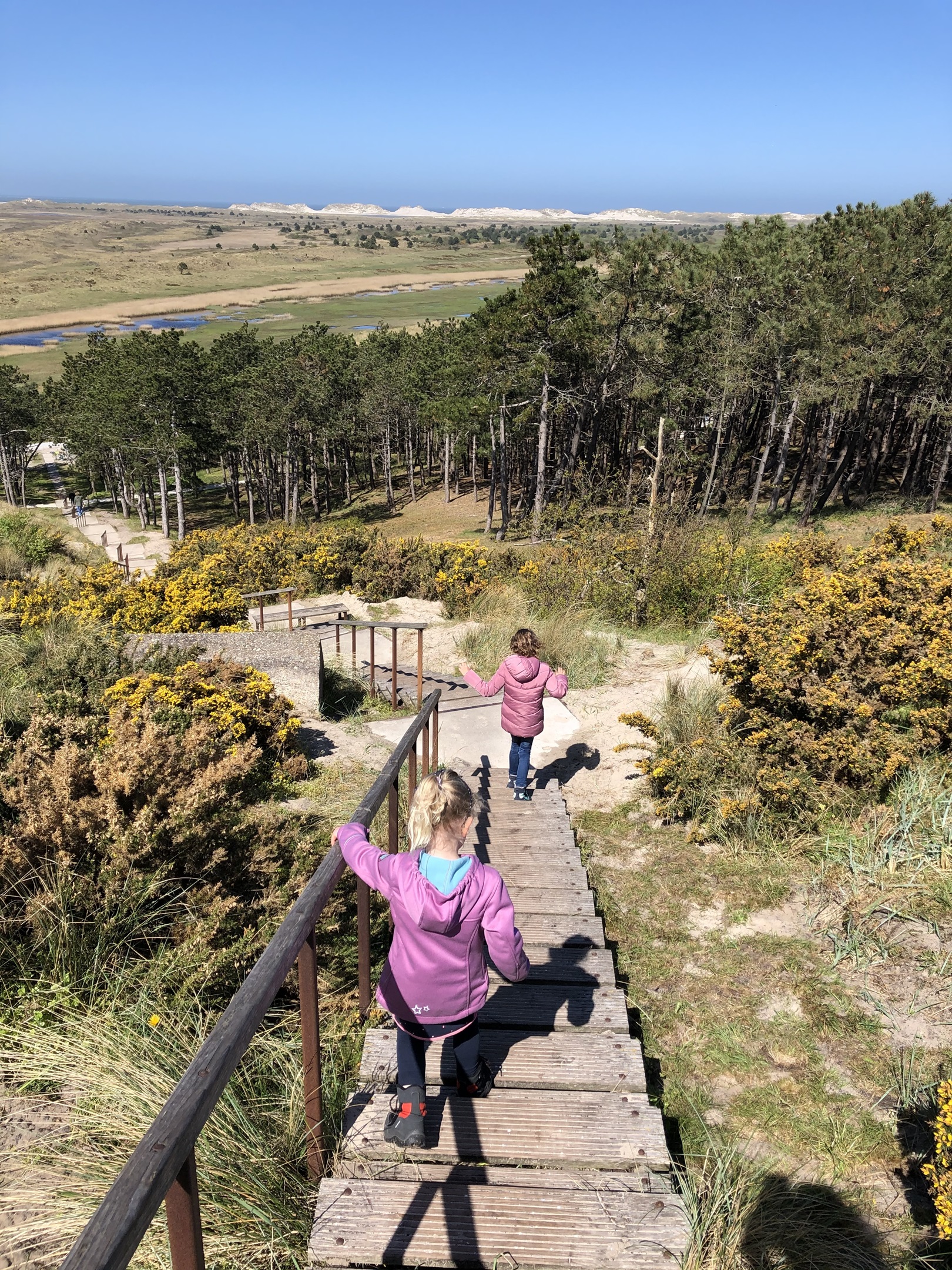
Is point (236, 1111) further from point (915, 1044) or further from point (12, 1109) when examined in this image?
point (915, 1044)

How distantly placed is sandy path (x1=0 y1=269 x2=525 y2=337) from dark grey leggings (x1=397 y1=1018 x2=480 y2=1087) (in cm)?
10149

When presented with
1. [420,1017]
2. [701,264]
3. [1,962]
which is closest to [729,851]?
[420,1017]

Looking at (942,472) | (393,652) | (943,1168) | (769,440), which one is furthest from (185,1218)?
(942,472)

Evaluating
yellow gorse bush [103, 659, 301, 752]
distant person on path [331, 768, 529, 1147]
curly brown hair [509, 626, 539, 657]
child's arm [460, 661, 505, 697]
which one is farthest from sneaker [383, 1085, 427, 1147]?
yellow gorse bush [103, 659, 301, 752]

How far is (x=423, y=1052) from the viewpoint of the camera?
9.25ft

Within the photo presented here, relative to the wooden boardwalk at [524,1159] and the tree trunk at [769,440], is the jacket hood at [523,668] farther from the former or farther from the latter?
the tree trunk at [769,440]

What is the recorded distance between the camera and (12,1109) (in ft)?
9.08

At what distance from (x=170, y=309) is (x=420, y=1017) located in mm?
129143

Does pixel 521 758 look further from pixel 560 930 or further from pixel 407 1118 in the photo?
pixel 407 1118

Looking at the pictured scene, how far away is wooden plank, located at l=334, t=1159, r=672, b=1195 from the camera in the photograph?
244cm

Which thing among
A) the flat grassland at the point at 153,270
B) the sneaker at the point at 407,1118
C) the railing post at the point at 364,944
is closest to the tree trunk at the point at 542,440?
the railing post at the point at 364,944

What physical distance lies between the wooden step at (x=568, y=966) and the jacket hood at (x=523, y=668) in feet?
7.50

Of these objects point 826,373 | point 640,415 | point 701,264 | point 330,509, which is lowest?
point 330,509

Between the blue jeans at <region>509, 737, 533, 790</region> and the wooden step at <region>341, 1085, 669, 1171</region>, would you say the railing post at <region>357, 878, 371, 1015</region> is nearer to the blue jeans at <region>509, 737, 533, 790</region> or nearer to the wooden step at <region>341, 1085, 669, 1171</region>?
the wooden step at <region>341, 1085, 669, 1171</region>
